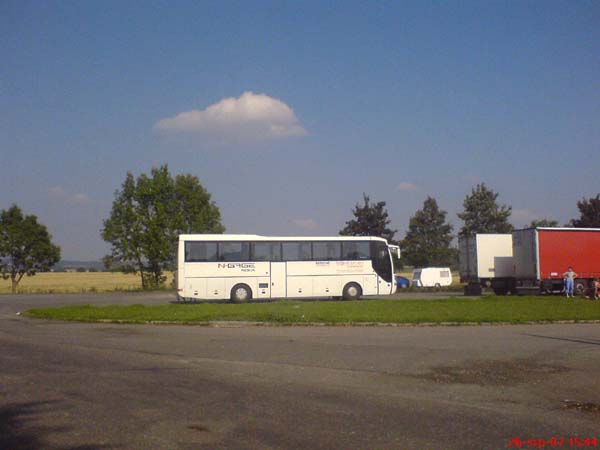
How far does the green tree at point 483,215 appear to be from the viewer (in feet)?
222

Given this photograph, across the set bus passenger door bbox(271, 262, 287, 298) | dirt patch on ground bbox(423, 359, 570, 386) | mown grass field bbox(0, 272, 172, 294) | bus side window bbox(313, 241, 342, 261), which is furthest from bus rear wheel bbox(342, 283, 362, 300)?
mown grass field bbox(0, 272, 172, 294)

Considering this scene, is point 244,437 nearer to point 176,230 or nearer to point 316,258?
point 316,258

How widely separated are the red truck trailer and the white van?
17.5 meters

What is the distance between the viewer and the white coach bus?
3119 cm

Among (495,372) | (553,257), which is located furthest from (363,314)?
(553,257)

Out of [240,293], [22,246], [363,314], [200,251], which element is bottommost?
[363,314]

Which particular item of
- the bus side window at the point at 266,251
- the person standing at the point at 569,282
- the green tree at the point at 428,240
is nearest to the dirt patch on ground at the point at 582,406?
the bus side window at the point at 266,251

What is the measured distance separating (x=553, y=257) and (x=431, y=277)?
65.4 feet

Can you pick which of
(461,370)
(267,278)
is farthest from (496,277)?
(461,370)

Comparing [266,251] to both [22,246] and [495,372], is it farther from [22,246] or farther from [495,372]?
[22,246]

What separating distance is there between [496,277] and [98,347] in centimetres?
2879

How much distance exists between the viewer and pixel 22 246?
5419 cm

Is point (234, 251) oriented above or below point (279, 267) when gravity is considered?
above

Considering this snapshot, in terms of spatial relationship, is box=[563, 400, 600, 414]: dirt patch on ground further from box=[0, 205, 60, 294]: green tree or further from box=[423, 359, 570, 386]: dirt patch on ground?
box=[0, 205, 60, 294]: green tree
